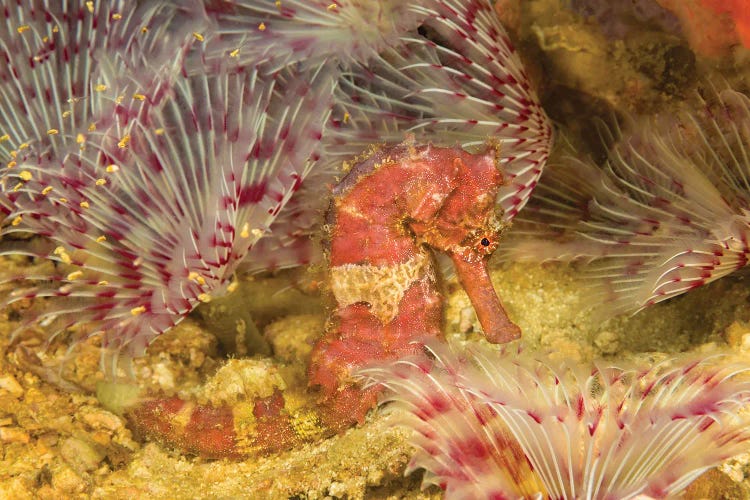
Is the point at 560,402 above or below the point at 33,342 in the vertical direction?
above

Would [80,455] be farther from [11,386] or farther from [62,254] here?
[62,254]

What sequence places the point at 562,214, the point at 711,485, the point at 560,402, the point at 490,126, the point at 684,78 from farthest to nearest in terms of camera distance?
1. the point at 562,214
2. the point at 684,78
3. the point at 490,126
4. the point at 560,402
5. the point at 711,485

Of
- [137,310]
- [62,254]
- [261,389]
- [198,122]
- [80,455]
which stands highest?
[198,122]

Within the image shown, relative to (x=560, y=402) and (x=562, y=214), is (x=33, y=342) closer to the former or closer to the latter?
(x=560, y=402)

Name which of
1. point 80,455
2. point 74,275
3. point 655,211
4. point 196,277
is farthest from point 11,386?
point 655,211

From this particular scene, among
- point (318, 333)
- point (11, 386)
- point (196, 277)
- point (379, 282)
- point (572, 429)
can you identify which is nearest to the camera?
point (572, 429)

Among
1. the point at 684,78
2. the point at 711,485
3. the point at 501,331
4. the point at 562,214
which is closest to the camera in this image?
the point at 711,485

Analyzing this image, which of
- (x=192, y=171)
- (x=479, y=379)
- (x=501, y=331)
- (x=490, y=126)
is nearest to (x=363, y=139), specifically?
(x=490, y=126)

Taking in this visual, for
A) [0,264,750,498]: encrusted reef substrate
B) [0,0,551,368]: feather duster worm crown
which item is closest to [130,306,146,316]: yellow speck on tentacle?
[0,0,551,368]: feather duster worm crown
